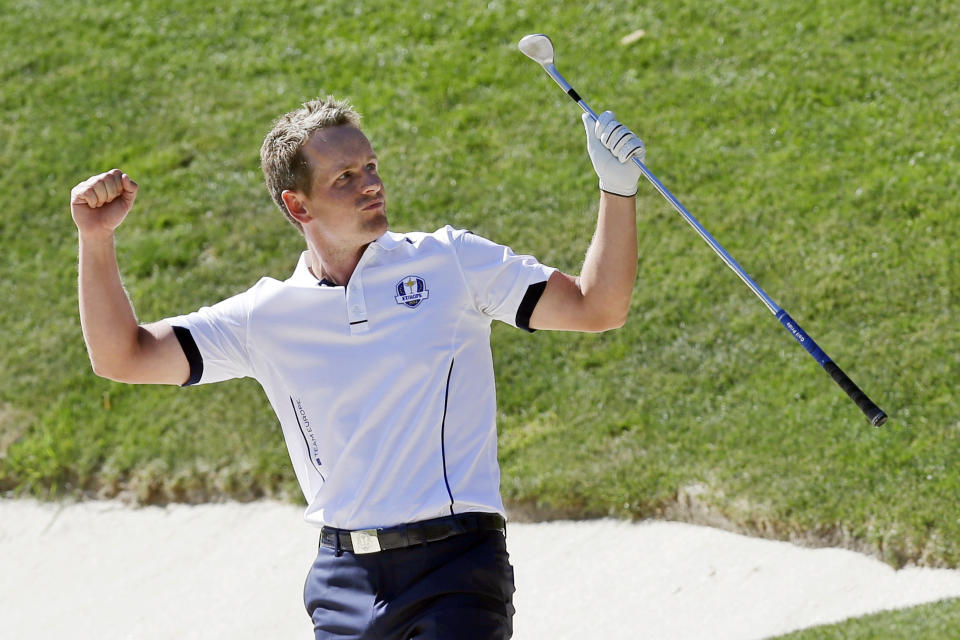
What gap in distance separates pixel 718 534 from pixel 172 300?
5.13m

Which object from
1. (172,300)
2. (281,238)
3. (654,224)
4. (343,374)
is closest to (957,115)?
(654,224)

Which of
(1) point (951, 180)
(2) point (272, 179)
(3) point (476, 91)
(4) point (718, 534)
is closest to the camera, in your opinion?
(2) point (272, 179)

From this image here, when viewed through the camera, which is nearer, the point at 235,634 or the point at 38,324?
the point at 235,634

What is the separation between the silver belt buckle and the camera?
3840 mm

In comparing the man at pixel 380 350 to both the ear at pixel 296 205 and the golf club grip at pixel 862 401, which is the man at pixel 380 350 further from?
the golf club grip at pixel 862 401

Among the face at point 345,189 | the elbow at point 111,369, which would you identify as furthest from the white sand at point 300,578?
the elbow at point 111,369

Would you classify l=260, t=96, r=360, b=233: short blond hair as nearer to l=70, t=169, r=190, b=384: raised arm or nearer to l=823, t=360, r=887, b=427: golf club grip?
l=70, t=169, r=190, b=384: raised arm

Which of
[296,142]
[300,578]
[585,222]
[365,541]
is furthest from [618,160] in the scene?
[585,222]

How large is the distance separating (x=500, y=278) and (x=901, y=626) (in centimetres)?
316

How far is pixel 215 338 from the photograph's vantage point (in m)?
4.11

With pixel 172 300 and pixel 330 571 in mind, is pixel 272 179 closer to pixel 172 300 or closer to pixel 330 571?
pixel 330 571

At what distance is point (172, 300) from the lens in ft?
33.6

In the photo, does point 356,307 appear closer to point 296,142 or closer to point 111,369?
point 296,142

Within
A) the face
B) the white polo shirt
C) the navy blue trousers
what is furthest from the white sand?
the face
